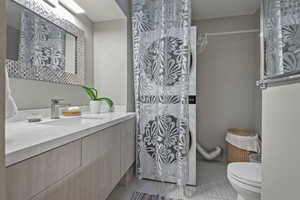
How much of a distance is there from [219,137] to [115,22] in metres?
2.39

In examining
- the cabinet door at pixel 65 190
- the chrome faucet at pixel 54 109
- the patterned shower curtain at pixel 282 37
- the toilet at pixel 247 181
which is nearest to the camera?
the cabinet door at pixel 65 190

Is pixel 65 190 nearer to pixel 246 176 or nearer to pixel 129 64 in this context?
pixel 246 176

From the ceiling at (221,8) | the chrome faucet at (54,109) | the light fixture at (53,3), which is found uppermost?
the ceiling at (221,8)

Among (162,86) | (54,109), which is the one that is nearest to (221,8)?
(162,86)

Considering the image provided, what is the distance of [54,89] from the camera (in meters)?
1.52

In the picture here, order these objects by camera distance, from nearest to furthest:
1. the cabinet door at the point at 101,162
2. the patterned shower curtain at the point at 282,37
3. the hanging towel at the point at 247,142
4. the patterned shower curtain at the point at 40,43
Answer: the patterned shower curtain at the point at 282,37
the cabinet door at the point at 101,162
the patterned shower curtain at the point at 40,43
the hanging towel at the point at 247,142

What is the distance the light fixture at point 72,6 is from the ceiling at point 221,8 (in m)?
1.57

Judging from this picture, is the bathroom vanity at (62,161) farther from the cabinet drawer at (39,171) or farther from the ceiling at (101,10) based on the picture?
the ceiling at (101,10)

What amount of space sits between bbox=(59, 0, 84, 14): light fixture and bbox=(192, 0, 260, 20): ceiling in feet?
5.15

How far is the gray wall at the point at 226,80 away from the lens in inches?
99.6

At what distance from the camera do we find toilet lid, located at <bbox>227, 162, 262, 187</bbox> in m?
1.13

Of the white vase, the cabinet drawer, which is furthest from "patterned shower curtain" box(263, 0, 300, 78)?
the white vase

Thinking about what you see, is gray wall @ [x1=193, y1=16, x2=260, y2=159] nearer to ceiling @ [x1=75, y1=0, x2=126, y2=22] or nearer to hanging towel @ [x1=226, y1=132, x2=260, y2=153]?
hanging towel @ [x1=226, y1=132, x2=260, y2=153]

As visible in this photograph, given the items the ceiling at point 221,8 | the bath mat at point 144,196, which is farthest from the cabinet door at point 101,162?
the ceiling at point 221,8
